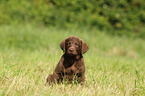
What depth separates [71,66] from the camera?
4059 mm

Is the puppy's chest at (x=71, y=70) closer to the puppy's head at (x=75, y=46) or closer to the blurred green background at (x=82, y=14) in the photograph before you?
the puppy's head at (x=75, y=46)

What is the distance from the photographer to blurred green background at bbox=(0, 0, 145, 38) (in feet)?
42.6

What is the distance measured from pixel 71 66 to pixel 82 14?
9.92m

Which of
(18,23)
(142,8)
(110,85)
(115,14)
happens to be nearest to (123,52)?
(115,14)

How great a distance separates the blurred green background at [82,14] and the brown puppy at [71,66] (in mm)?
8895

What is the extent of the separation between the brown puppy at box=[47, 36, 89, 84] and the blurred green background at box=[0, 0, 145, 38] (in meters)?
8.89

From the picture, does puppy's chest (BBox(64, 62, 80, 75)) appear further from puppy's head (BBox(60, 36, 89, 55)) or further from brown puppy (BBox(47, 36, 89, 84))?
→ puppy's head (BBox(60, 36, 89, 55))

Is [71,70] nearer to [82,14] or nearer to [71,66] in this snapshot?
[71,66]

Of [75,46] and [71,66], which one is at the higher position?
[75,46]

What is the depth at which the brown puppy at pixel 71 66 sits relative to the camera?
4020mm

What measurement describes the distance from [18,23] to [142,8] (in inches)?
313

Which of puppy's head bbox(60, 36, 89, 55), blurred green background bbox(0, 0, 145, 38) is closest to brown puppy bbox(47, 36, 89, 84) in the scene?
puppy's head bbox(60, 36, 89, 55)

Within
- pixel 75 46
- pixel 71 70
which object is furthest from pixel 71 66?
pixel 75 46

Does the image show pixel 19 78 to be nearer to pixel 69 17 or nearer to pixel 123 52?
pixel 123 52
